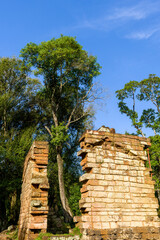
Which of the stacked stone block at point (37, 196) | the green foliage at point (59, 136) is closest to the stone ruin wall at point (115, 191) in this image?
the stacked stone block at point (37, 196)

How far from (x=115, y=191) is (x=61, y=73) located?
15.8 m

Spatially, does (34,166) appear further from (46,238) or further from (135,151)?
(135,151)

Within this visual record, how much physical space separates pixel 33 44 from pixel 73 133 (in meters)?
10.1

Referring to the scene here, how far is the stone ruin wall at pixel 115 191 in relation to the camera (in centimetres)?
541

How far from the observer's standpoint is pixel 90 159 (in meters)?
6.04

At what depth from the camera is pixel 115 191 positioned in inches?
229

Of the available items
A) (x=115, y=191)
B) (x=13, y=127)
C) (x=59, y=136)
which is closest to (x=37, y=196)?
(x=115, y=191)

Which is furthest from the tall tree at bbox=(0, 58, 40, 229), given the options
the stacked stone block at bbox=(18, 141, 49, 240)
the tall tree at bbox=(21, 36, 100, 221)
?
the stacked stone block at bbox=(18, 141, 49, 240)

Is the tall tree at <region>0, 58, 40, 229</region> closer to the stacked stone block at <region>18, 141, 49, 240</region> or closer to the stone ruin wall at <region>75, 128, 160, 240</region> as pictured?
the stacked stone block at <region>18, 141, 49, 240</region>

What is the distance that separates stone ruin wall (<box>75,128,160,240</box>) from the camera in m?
5.41

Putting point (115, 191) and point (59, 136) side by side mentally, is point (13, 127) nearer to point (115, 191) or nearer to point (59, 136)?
point (59, 136)

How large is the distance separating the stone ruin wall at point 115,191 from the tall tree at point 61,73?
36.3 ft

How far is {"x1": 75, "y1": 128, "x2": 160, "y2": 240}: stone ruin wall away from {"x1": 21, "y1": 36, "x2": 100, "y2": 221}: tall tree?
11.1 meters

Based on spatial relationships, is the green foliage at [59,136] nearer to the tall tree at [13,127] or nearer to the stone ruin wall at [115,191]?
the tall tree at [13,127]
